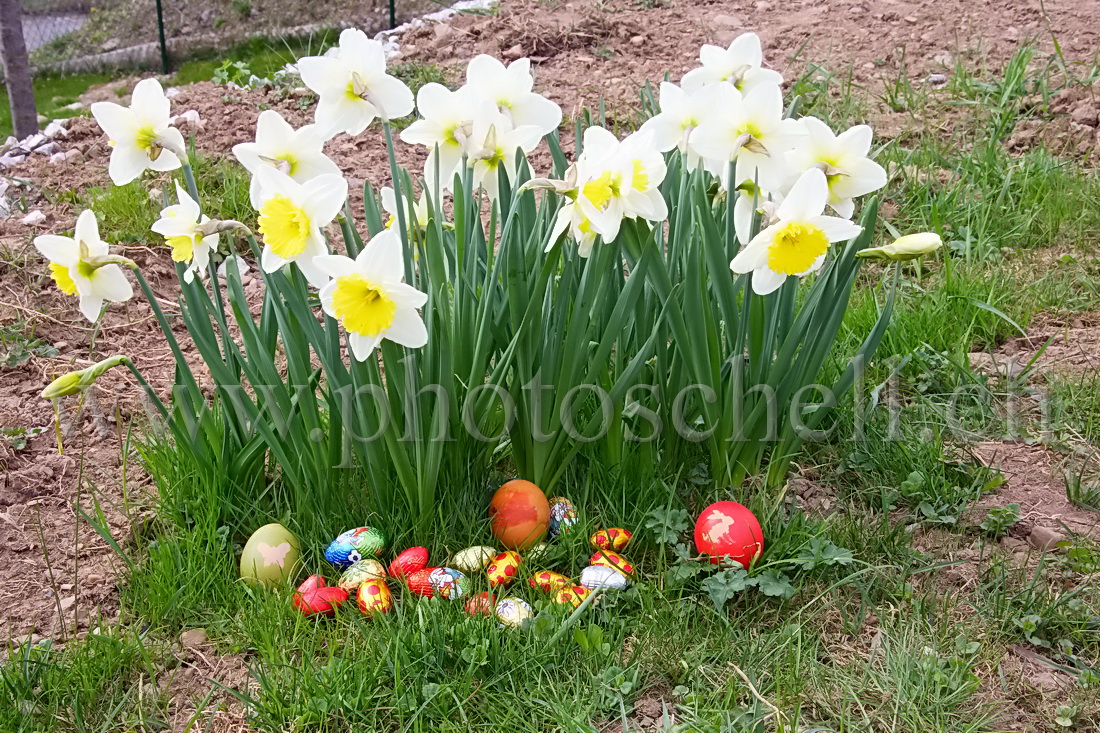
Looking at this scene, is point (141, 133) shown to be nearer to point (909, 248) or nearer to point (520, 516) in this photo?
point (520, 516)

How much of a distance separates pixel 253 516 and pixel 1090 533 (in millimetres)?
1890

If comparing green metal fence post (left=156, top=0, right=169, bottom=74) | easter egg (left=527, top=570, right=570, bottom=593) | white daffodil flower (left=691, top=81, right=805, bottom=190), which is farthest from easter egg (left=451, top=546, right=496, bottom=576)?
green metal fence post (left=156, top=0, right=169, bottom=74)

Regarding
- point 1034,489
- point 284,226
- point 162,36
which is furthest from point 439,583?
point 162,36

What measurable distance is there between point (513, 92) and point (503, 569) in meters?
1.00

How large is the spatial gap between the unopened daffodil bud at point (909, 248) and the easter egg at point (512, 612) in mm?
962

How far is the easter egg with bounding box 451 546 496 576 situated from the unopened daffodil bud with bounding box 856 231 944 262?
0.98 m

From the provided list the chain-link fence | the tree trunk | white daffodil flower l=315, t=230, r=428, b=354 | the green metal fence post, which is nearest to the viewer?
white daffodil flower l=315, t=230, r=428, b=354

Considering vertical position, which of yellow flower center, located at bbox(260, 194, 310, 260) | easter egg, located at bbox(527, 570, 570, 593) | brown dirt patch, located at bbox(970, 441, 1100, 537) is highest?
yellow flower center, located at bbox(260, 194, 310, 260)

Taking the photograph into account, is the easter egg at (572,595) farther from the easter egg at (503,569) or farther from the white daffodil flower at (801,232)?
the white daffodil flower at (801,232)

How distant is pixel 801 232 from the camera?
172 centimetres

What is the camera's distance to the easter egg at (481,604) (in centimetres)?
179

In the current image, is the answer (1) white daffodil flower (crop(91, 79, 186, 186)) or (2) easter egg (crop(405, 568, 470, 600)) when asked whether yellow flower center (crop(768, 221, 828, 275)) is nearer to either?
(2) easter egg (crop(405, 568, 470, 600))

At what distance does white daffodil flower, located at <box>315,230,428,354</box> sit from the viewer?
1.56 metres

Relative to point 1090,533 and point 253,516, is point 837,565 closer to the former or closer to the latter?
point 1090,533
